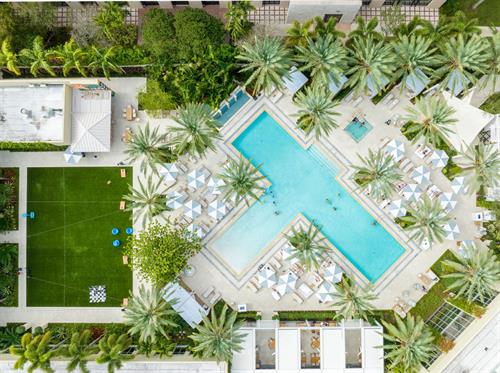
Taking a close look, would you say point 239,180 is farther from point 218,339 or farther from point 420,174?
point 420,174

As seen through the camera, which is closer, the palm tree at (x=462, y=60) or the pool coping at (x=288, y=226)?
the palm tree at (x=462, y=60)

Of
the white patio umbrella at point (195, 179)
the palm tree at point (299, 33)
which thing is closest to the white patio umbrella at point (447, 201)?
the palm tree at point (299, 33)

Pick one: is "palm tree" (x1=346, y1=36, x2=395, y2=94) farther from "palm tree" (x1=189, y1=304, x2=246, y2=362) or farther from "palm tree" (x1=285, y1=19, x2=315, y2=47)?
"palm tree" (x1=189, y1=304, x2=246, y2=362)

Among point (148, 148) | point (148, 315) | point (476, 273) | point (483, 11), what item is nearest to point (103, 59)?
point (148, 148)

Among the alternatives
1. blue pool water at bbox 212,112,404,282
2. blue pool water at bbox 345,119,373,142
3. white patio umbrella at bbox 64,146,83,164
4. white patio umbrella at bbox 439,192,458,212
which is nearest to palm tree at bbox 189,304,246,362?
blue pool water at bbox 212,112,404,282

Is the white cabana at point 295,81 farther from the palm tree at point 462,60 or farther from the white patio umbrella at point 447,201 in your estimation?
the white patio umbrella at point 447,201

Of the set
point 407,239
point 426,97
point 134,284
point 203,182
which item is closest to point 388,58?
point 426,97
